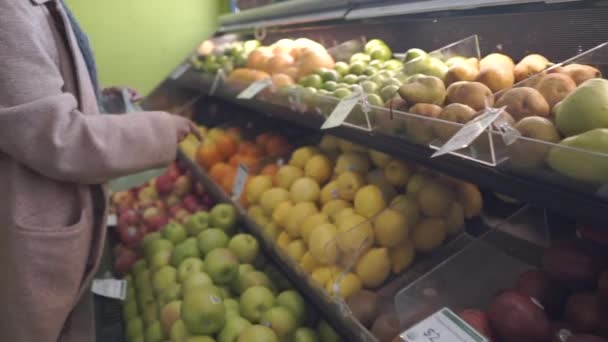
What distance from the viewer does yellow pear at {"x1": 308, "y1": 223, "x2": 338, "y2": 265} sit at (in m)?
1.16

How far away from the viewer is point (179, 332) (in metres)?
1.37

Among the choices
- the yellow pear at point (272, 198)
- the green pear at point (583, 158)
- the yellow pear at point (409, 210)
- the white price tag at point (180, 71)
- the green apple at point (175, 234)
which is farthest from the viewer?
the white price tag at point (180, 71)

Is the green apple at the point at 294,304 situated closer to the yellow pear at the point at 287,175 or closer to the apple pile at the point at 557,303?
the yellow pear at the point at 287,175

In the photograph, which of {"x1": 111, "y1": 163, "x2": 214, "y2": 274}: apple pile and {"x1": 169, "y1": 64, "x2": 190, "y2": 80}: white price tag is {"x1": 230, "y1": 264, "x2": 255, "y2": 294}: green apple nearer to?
{"x1": 111, "y1": 163, "x2": 214, "y2": 274}: apple pile

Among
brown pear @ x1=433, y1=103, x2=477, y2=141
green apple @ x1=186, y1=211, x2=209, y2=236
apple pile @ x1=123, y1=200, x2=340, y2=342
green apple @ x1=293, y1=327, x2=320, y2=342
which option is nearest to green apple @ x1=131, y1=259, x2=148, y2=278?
apple pile @ x1=123, y1=200, x2=340, y2=342

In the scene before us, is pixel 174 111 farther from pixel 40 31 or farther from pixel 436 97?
pixel 436 97

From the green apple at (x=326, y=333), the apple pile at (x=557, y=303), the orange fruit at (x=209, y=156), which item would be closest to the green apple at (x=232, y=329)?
the green apple at (x=326, y=333)

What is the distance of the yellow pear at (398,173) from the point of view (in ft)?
4.29

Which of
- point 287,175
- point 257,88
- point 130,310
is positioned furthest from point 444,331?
point 130,310

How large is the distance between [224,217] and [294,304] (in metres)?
0.56

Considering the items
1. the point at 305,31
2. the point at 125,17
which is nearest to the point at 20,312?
the point at 305,31

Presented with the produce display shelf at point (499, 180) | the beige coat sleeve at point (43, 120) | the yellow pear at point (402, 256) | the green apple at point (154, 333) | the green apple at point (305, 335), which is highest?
the beige coat sleeve at point (43, 120)

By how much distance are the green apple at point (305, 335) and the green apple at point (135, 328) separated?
651 mm

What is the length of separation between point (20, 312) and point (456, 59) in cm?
133
